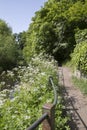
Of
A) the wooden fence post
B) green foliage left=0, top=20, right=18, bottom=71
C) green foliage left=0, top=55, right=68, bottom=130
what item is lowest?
green foliage left=0, top=20, right=18, bottom=71

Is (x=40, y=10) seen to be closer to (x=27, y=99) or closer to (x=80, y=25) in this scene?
(x=80, y=25)

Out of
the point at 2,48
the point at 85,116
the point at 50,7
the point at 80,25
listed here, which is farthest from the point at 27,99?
the point at 50,7

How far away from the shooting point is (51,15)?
34906 mm

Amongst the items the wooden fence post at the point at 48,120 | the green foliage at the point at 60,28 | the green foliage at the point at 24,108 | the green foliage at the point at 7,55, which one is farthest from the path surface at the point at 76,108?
the green foliage at the point at 60,28

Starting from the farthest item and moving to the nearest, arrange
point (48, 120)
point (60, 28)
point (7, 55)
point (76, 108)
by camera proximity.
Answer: point (60, 28) < point (7, 55) < point (76, 108) < point (48, 120)

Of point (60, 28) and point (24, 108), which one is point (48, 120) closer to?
point (24, 108)

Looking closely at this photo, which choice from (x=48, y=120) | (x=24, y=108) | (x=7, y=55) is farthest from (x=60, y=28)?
(x=48, y=120)

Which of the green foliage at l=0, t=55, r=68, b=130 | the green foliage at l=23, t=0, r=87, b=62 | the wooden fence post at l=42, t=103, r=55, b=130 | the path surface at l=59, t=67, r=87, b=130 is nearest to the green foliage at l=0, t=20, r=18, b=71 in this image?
the green foliage at l=23, t=0, r=87, b=62

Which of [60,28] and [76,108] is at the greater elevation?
[60,28]

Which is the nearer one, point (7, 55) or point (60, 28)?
point (7, 55)

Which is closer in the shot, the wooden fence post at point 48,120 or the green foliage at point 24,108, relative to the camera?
the wooden fence post at point 48,120

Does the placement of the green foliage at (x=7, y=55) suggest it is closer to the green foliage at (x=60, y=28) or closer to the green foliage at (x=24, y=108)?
the green foliage at (x=60, y=28)

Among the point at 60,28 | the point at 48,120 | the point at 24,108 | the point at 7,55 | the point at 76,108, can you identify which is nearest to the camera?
the point at 48,120

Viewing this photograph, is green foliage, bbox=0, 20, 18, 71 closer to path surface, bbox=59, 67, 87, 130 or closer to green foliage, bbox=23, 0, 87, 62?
green foliage, bbox=23, 0, 87, 62
